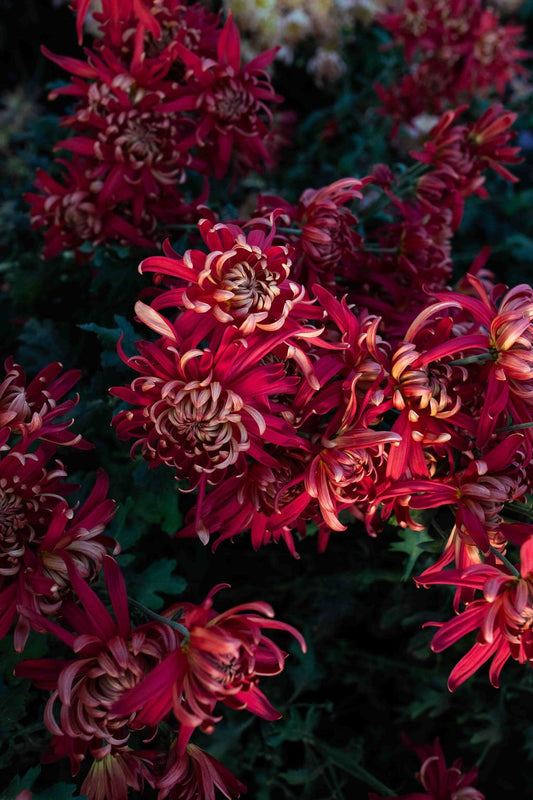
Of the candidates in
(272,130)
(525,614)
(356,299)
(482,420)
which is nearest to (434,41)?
(272,130)

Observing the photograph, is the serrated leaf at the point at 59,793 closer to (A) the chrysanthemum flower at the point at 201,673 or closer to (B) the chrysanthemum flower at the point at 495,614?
(A) the chrysanthemum flower at the point at 201,673

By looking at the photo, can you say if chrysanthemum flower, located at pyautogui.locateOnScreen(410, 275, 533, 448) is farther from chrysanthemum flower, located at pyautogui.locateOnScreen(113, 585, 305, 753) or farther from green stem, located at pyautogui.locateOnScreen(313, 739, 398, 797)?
green stem, located at pyautogui.locateOnScreen(313, 739, 398, 797)

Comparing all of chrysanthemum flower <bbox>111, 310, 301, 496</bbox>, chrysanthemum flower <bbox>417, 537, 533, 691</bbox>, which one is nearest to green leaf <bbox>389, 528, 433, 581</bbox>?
chrysanthemum flower <bbox>417, 537, 533, 691</bbox>

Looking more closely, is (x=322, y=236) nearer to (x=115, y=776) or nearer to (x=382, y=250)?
(x=382, y=250)

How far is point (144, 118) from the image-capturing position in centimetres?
77

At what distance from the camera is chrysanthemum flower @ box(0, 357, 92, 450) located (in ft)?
1.90

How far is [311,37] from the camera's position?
199 cm

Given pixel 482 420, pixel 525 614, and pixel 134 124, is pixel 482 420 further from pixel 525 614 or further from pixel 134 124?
pixel 134 124

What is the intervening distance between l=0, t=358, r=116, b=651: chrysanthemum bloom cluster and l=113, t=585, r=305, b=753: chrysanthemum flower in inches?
4.4

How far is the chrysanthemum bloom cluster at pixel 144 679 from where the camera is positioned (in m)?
0.49

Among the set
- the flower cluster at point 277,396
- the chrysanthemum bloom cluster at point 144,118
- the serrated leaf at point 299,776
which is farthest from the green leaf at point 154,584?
the chrysanthemum bloom cluster at point 144,118

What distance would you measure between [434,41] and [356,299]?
0.89 meters

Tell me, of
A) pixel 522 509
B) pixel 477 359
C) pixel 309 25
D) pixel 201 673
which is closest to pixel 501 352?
pixel 477 359

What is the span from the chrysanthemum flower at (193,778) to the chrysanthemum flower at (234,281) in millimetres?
365
